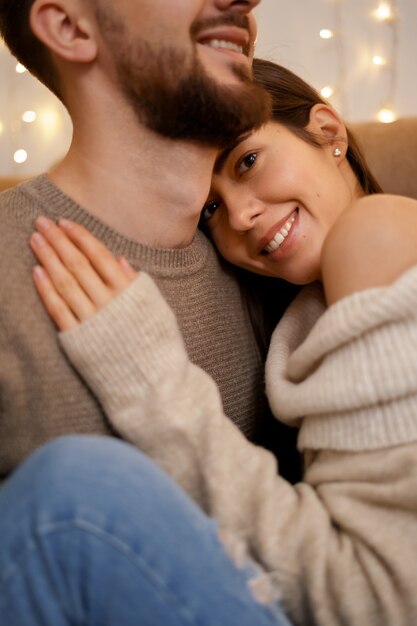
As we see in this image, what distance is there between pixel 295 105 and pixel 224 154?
0.19 meters

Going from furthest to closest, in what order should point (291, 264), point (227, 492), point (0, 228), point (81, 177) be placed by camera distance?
point (291, 264), point (81, 177), point (0, 228), point (227, 492)

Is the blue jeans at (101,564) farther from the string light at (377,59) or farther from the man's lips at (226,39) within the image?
the string light at (377,59)

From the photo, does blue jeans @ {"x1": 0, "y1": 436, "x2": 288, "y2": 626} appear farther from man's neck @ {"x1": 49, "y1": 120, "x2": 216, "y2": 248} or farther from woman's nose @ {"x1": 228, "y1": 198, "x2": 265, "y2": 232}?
woman's nose @ {"x1": 228, "y1": 198, "x2": 265, "y2": 232}

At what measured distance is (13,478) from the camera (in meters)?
0.62

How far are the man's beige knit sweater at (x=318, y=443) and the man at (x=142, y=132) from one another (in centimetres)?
10

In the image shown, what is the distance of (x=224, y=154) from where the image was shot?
110 centimetres

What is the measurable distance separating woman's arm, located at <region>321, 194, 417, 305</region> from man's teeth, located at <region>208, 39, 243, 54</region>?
1.23ft

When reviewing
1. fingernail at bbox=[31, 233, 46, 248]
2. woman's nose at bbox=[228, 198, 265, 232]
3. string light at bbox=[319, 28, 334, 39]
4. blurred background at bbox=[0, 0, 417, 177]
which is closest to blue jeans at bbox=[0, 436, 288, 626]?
fingernail at bbox=[31, 233, 46, 248]

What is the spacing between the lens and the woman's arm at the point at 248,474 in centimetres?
69

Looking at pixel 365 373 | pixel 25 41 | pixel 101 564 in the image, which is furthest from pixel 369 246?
pixel 25 41

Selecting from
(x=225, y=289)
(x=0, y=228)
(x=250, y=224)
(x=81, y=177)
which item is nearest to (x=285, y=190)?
(x=250, y=224)

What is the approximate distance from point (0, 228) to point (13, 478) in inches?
15.6

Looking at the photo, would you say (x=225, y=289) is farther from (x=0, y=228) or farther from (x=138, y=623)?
(x=138, y=623)

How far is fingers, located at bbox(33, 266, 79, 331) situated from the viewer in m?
0.80
